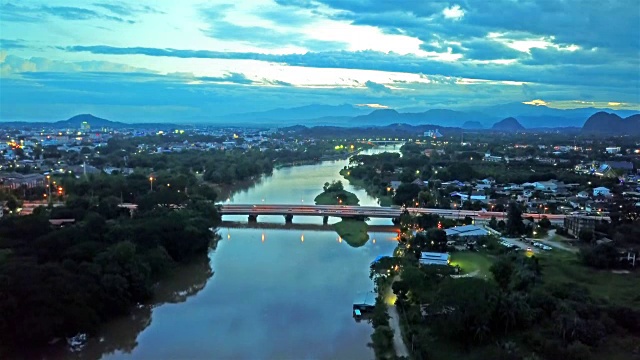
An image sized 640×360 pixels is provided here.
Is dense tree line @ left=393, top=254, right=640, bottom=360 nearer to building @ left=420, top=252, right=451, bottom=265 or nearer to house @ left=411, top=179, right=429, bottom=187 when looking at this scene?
building @ left=420, top=252, right=451, bottom=265

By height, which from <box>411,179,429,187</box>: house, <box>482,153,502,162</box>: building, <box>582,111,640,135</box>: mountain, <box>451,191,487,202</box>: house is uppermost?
<box>582,111,640,135</box>: mountain

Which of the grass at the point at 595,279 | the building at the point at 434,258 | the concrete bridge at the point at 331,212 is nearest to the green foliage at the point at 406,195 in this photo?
the concrete bridge at the point at 331,212

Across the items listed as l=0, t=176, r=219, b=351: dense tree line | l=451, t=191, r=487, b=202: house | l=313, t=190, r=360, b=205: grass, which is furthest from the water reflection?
l=451, t=191, r=487, b=202: house

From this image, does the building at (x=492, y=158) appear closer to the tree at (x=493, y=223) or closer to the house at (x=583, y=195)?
the house at (x=583, y=195)

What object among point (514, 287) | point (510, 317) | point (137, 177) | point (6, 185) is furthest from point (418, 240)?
point (6, 185)

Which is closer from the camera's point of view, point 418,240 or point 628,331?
point 628,331

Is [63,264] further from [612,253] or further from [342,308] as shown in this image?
[612,253]
